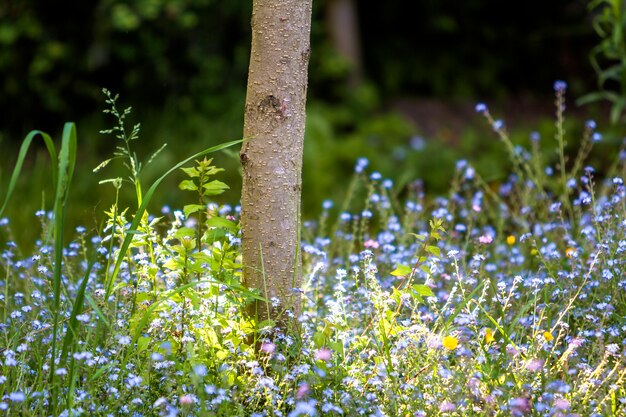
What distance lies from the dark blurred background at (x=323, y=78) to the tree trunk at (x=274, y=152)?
260cm

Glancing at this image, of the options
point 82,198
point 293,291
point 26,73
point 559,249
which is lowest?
point 293,291

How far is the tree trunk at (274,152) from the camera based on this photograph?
2523mm

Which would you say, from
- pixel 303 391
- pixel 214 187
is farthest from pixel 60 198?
pixel 303 391

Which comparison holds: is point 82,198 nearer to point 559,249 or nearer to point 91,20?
point 91,20

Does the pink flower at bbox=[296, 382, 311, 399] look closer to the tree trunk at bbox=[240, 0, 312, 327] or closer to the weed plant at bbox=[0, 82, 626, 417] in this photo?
the weed plant at bbox=[0, 82, 626, 417]

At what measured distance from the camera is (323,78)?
24.6ft

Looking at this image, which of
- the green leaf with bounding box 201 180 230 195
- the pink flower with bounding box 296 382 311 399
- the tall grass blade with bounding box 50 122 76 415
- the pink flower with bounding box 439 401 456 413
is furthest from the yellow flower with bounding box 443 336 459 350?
the tall grass blade with bounding box 50 122 76 415

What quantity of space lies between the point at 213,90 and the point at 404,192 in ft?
6.98

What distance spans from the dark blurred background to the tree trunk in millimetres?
2599

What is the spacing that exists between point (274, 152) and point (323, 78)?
199 inches

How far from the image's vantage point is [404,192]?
20.7 ft

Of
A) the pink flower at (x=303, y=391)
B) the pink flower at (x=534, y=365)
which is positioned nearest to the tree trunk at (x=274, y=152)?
the pink flower at (x=303, y=391)

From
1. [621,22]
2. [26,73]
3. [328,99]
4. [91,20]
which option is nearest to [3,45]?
[26,73]

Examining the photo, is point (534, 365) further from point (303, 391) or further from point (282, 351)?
point (282, 351)
